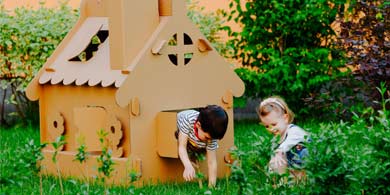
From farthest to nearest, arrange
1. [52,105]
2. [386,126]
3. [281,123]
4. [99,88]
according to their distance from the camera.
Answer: [52,105], [99,88], [281,123], [386,126]

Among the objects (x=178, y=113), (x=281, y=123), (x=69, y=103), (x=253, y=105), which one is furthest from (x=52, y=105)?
(x=253, y=105)

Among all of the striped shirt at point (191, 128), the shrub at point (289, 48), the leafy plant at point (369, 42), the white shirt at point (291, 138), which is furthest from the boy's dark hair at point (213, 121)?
the shrub at point (289, 48)

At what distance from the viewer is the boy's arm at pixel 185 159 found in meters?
6.56

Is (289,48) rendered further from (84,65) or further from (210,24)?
(84,65)

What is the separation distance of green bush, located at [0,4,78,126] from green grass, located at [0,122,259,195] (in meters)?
0.58

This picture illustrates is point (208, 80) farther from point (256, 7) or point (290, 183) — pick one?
point (256, 7)

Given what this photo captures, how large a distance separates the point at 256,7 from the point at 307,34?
0.59m

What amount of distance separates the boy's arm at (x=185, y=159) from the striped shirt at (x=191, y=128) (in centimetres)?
4

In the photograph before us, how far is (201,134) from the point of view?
6645 mm

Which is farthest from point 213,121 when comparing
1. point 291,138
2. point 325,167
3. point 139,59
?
point 325,167

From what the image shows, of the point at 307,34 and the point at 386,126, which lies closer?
the point at 386,126

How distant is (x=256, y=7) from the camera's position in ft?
33.3

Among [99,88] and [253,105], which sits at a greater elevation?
[99,88]

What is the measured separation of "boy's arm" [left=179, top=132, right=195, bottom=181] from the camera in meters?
6.56
